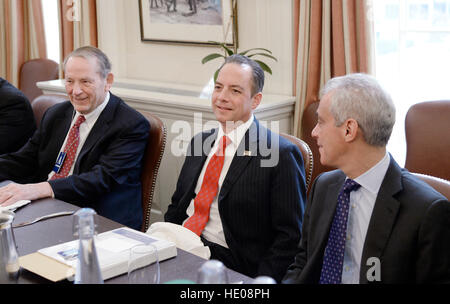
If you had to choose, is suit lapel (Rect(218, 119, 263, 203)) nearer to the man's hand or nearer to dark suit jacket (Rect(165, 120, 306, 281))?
dark suit jacket (Rect(165, 120, 306, 281))

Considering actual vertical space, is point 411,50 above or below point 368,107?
above

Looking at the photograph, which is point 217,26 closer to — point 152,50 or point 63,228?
point 152,50

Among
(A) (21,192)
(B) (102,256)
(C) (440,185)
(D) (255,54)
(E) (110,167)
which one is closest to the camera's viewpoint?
(B) (102,256)

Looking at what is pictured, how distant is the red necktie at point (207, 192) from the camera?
7.93 feet

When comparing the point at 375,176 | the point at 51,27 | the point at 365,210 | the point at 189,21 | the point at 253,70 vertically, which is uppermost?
the point at 51,27

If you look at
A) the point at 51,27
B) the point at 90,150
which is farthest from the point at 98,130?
the point at 51,27

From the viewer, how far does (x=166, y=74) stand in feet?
15.3

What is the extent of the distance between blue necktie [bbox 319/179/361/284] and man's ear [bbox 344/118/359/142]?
0.49 ft

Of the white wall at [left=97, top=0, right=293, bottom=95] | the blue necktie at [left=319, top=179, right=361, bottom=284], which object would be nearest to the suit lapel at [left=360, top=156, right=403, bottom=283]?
the blue necktie at [left=319, top=179, right=361, bottom=284]

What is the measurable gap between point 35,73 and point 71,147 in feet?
9.76

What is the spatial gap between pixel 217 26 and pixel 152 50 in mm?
838

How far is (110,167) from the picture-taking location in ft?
9.08

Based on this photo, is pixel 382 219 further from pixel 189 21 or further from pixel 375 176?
pixel 189 21
